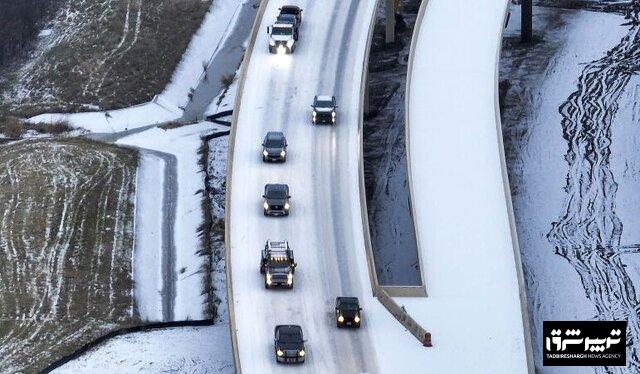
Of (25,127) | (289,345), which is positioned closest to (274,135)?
(289,345)

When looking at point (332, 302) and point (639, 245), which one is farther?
point (639, 245)

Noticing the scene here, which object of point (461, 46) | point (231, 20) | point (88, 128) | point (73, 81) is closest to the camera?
point (461, 46)

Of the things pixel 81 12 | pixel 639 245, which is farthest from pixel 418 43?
pixel 81 12

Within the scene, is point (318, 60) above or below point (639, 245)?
above

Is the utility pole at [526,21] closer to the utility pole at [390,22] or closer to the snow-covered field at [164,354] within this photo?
the utility pole at [390,22]

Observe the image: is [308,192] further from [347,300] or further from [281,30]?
[281,30]

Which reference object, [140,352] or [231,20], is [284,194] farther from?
[231,20]

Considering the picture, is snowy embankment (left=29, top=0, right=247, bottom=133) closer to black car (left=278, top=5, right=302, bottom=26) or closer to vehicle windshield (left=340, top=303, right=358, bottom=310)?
black car (left=278, top=5, right=302, bottom=26)

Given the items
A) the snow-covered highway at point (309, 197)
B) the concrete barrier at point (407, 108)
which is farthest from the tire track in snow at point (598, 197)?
the snow-covered highway at point (309, 197)
